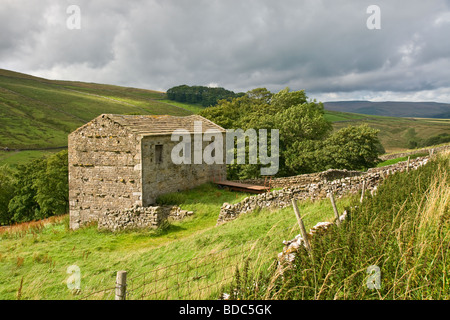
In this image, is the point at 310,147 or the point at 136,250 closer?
the point at 136,250

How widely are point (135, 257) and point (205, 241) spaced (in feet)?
8.24

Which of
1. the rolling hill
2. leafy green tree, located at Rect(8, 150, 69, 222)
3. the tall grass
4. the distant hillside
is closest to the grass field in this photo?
the tall grass

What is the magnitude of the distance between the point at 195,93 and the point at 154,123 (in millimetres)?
116442

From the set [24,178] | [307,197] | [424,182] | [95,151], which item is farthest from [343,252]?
[24,178]

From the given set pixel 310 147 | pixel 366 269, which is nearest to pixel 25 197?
pixel 310 147

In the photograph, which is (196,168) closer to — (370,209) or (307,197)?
(307,197)

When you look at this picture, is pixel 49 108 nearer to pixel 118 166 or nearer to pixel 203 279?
pixel 118 166

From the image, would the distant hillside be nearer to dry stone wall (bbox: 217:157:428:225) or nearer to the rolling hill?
the rolling hill

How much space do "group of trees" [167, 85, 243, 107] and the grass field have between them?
103856 mm

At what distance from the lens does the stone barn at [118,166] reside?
54.2 feet

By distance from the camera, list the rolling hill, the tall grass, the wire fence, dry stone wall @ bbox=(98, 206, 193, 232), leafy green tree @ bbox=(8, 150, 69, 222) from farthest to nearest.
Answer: the rolling hill, leafy green tree @ bbox=(8, 150, 69, 222), dry stone wall @ bbox=(98, 206, 193, 232), the wire fence, the tall grass

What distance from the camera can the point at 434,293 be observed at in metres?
4.01

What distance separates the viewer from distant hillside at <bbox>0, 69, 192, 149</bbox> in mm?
81375

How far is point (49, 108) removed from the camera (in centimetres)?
10506
